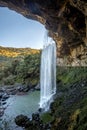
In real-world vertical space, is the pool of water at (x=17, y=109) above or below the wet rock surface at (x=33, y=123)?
below

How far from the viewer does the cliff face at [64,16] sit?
1383 inches

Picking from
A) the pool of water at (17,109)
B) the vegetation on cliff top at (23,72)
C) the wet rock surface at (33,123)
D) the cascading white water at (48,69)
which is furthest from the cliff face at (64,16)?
the vegetation on cliff top at (23,72)

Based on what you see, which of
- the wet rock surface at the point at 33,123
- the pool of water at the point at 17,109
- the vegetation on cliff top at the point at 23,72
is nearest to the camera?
the wet rock surface at the point at 33,123

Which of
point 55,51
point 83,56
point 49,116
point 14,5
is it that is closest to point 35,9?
point 14,5

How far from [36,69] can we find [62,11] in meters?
45.1

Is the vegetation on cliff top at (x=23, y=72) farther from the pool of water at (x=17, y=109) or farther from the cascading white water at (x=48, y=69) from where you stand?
the pool of water at (x=17, y=109)

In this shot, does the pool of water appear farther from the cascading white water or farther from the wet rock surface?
the cascading white water

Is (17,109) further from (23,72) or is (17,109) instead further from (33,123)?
(23,72)

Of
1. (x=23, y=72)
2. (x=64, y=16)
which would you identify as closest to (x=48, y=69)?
(x=23, y=72)

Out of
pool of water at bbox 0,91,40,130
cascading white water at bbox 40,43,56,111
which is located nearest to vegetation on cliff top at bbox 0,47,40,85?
cascading white water at bbox 40,43,56,111

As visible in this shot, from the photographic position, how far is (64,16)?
3856cm

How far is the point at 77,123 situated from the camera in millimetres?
23109

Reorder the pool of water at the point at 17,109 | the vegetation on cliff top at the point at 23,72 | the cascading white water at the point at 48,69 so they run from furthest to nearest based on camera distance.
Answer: the vegetation on cliff top at the point at 23,72 < the cascading white water at the point at 48,69 < the pool of water at the point at 17,109

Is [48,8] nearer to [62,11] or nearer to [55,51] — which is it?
[62,11]
